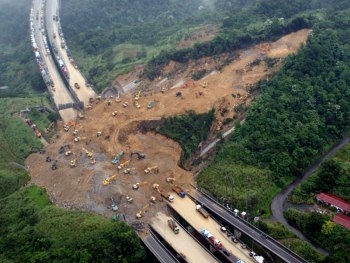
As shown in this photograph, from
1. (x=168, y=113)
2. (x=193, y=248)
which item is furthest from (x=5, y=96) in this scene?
(x=193, y=248)

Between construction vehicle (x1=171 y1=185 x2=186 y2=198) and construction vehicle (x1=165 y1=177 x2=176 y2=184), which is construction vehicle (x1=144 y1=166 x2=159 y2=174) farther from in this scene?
construction vehicle (x1=171 y1=185 x2=186 y2=198)

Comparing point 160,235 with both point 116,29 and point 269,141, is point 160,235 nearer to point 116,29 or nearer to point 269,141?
point 269,141

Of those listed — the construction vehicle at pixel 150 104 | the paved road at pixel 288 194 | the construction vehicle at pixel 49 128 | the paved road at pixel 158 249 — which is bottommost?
the paved road at pixel 288 194

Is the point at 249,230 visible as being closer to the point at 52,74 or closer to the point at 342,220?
the point at 342,220

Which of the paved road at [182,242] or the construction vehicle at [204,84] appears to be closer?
the paved road at [182,242]

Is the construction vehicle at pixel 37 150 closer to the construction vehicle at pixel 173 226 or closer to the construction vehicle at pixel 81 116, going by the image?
the construction vehicle at pixel 81 116

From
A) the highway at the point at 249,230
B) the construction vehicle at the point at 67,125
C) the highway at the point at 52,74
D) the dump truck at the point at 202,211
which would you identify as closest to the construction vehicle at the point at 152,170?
the highway at the point at 249,230
